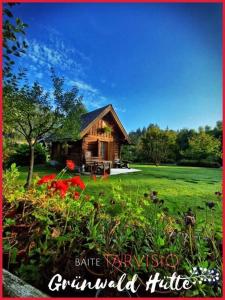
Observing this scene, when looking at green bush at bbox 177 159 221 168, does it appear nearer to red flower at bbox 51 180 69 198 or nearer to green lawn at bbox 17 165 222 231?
green lawn at bbox 17 165 222 231

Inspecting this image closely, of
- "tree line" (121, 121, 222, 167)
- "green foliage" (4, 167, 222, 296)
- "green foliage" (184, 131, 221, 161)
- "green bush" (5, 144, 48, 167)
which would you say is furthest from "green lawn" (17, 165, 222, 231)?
"green foliage" (4, 167, 222, 296)

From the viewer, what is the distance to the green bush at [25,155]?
183 inches

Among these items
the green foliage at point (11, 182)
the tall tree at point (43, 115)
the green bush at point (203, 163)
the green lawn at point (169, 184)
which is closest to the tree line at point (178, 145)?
the green bush at point (203, 163)

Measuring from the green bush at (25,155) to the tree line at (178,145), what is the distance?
6.31 feet

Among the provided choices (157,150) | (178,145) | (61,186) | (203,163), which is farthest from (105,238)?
(203,163)

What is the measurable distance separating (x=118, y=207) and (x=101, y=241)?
1.56 ft

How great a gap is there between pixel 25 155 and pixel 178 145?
9.09ft

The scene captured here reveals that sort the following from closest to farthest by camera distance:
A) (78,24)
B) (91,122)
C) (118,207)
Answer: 1. (118,207)
2. (78,24)
3. (91,122)

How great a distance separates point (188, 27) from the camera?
7.70 feet

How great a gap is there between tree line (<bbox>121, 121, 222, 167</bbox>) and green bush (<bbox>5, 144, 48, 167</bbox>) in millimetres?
1923

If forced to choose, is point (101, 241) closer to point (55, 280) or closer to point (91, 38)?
point (55, 280)

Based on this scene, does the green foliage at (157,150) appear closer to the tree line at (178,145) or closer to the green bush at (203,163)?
the tree line at (178,145)

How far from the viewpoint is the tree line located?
308 centimetres

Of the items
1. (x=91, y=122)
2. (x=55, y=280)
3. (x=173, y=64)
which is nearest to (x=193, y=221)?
(x=55, y=280)
